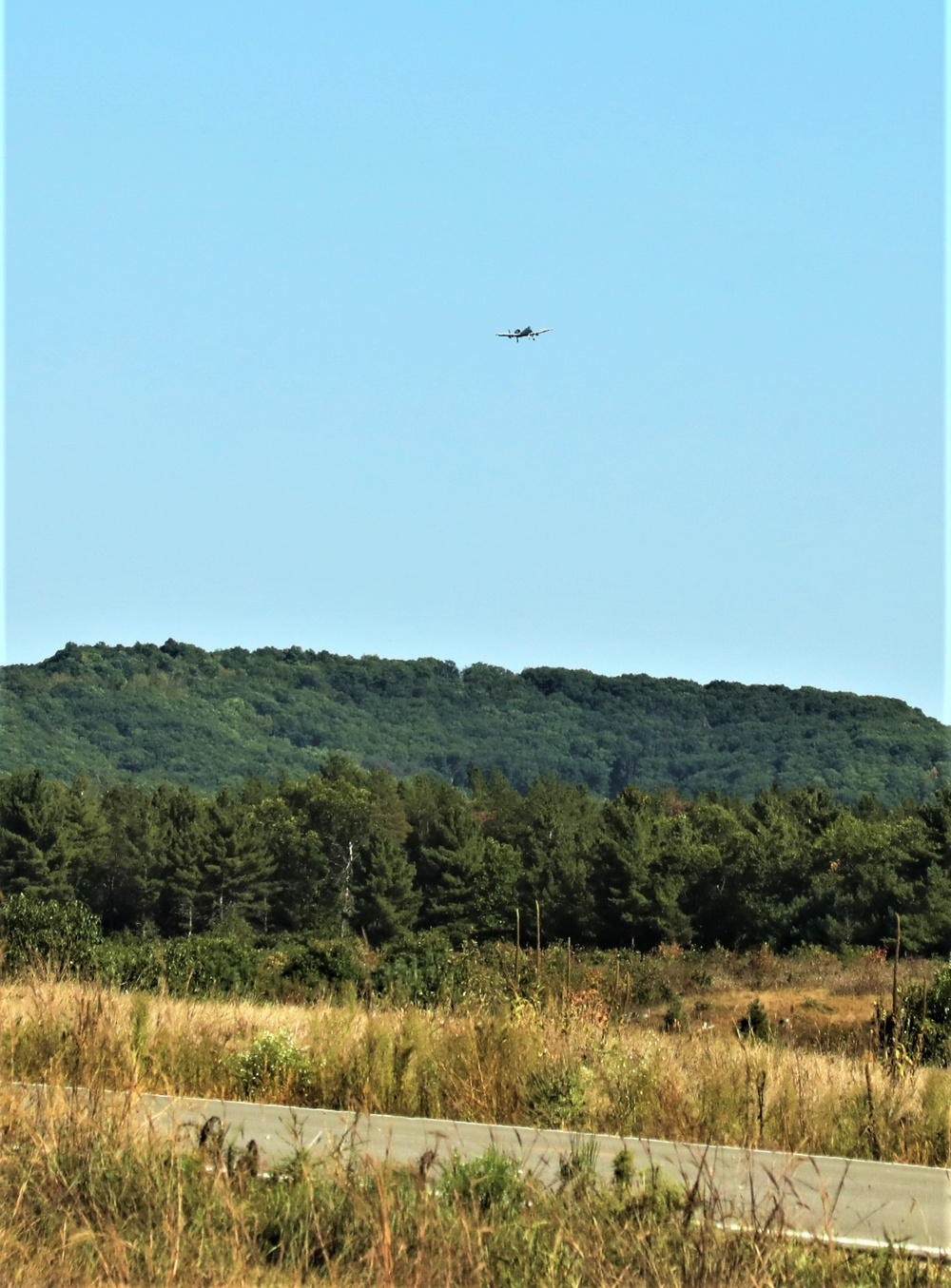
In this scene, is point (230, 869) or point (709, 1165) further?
point (230, 869)

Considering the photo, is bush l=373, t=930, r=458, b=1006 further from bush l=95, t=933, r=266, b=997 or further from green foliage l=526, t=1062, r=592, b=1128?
green foliage l=526, t=1062, r=592, b=1128

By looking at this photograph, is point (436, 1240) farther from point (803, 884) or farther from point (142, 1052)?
point (803, 884)

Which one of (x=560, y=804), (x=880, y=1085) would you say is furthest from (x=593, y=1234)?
(x=560, y=804)

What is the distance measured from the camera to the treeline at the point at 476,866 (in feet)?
238

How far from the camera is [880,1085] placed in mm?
10148

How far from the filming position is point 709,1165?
8.16 m

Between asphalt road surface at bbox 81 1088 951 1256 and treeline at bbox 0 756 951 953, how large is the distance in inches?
2089

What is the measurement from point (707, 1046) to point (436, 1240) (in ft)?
18.1

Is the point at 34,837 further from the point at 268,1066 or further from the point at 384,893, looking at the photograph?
the point at 268,1066

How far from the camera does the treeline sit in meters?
72.6

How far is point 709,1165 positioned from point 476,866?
82375 millimetres

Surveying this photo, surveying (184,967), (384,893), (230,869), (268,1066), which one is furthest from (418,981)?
(230,869)

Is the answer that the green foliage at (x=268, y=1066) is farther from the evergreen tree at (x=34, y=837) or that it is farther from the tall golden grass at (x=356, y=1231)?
the evergreen tree at (x=34, y=837)

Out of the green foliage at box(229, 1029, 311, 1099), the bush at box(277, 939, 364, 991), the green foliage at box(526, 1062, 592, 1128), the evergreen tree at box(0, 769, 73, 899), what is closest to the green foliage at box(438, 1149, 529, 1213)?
the green foliage at box(526, 1062, 592, 1128)
